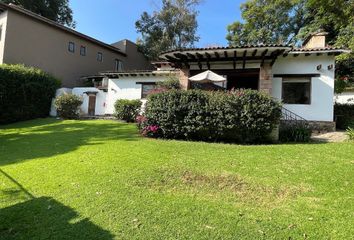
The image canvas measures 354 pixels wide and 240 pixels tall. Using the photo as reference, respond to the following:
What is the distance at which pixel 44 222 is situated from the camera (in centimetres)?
451

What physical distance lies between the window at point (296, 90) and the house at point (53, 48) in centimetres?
1808

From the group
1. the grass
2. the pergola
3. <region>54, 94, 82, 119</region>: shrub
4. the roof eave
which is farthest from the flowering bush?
the roof eave

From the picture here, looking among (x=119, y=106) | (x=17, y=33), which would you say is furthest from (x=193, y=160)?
(x=17, y=33)

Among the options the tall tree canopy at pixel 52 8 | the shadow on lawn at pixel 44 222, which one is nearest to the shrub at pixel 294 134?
the shadow on lawn at pixel 44 222

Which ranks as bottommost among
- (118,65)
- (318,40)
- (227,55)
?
(227,55)

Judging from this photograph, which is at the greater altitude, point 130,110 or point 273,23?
point 273,23

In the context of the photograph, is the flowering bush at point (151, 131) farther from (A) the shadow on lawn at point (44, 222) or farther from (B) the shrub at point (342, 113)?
(B) the shrub at point (342, 113)

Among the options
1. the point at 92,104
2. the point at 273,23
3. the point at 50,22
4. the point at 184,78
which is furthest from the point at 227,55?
the point at 50,22

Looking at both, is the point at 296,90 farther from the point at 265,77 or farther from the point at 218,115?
the point at 218,115

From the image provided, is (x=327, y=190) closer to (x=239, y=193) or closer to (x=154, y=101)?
(x=239, y=193)

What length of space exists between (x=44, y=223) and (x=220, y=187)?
3.16 m

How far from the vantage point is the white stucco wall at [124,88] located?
19734 mm

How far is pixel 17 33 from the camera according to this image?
2053cm

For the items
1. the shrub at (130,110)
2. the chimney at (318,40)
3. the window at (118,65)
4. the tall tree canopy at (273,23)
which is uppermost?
the tall tree canopy at (273,23)
